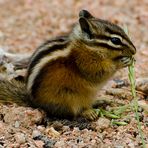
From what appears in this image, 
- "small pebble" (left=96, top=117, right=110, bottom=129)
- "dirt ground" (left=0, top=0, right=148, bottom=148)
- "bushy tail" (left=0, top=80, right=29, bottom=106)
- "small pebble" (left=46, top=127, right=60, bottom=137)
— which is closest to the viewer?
"dirt ground" (left=0, top=0, right=148, bottom=148)

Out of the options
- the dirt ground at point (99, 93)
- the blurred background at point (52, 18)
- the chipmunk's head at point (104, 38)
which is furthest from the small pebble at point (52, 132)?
the blurred background at point (52, 18)

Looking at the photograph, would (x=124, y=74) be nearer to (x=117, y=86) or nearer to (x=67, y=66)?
(x=117, y=86)

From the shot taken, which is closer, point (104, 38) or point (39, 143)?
point (39, 143)

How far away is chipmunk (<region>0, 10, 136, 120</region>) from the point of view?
15.6 feet

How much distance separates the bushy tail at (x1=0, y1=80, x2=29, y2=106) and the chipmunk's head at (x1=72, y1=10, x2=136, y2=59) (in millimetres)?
667

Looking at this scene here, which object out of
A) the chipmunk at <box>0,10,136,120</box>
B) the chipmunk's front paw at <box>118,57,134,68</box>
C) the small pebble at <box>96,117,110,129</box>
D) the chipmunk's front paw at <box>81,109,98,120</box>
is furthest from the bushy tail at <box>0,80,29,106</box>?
the chipmunk's front paw at <box>118,57,134,68</box>

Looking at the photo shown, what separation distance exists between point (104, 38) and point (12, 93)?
912 mm

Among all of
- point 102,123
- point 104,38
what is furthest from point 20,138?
point 104,38

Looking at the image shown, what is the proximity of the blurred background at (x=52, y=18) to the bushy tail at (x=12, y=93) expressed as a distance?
1.90 metres

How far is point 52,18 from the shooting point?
→ 26.7ft

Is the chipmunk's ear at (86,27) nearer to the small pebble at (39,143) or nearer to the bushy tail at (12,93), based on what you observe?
the bushy tail at (12,93)

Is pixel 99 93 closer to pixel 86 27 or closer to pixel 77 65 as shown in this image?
pixel 77 65

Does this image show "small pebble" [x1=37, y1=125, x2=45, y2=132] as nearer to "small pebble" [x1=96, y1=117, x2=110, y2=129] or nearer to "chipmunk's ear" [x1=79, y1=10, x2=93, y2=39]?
"small pebble" [x1=96, y1=117, x2=110, y2=129]

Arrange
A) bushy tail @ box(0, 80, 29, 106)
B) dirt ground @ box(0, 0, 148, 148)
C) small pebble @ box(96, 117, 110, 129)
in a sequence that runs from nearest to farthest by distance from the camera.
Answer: dirt ground @ box(0, 0, 148, 148) → small pebble @ box(96, 117, 110, 129) → bushy tail @ box(0, 80, 29, 106)
